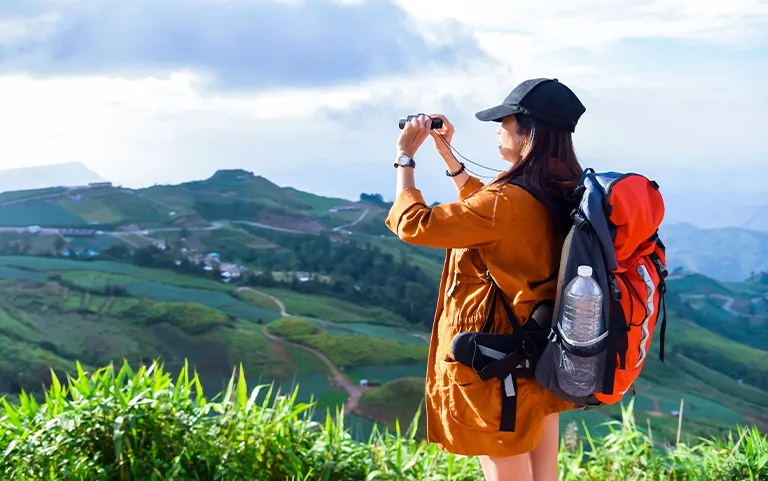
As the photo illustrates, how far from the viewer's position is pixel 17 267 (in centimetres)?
758

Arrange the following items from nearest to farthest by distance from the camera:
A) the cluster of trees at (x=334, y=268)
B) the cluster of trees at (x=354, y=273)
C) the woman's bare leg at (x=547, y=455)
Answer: the woman's bare leg at (x=547, y=455), the cluster of trees at (x=334, y=268), the cluster of trees at (x=354, y=273)

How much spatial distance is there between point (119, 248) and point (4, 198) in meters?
1.47

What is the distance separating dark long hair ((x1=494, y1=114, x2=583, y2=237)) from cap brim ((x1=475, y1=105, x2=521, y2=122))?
26mm

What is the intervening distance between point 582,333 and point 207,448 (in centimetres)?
166

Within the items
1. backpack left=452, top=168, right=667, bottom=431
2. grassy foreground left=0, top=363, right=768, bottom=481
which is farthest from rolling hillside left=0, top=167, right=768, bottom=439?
backpack left=452, top=168, right=667, bottom=431

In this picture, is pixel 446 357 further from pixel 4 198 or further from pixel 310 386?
pixel 4 198

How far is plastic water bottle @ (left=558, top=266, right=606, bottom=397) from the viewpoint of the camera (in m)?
1.67

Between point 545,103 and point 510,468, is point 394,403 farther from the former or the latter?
point 545,103

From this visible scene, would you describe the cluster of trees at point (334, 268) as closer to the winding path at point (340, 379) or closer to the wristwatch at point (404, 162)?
the winding path at point (340, 379)

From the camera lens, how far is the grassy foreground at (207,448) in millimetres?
2648

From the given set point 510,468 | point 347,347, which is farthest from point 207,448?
point 347,347

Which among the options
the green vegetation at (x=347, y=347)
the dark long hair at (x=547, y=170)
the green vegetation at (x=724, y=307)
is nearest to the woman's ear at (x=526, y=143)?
the dark long hair at (x=547, y=170)

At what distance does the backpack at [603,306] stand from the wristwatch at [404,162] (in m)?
0.33

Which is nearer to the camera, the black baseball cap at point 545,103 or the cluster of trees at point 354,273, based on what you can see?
the black baseball cap at point 545,103
